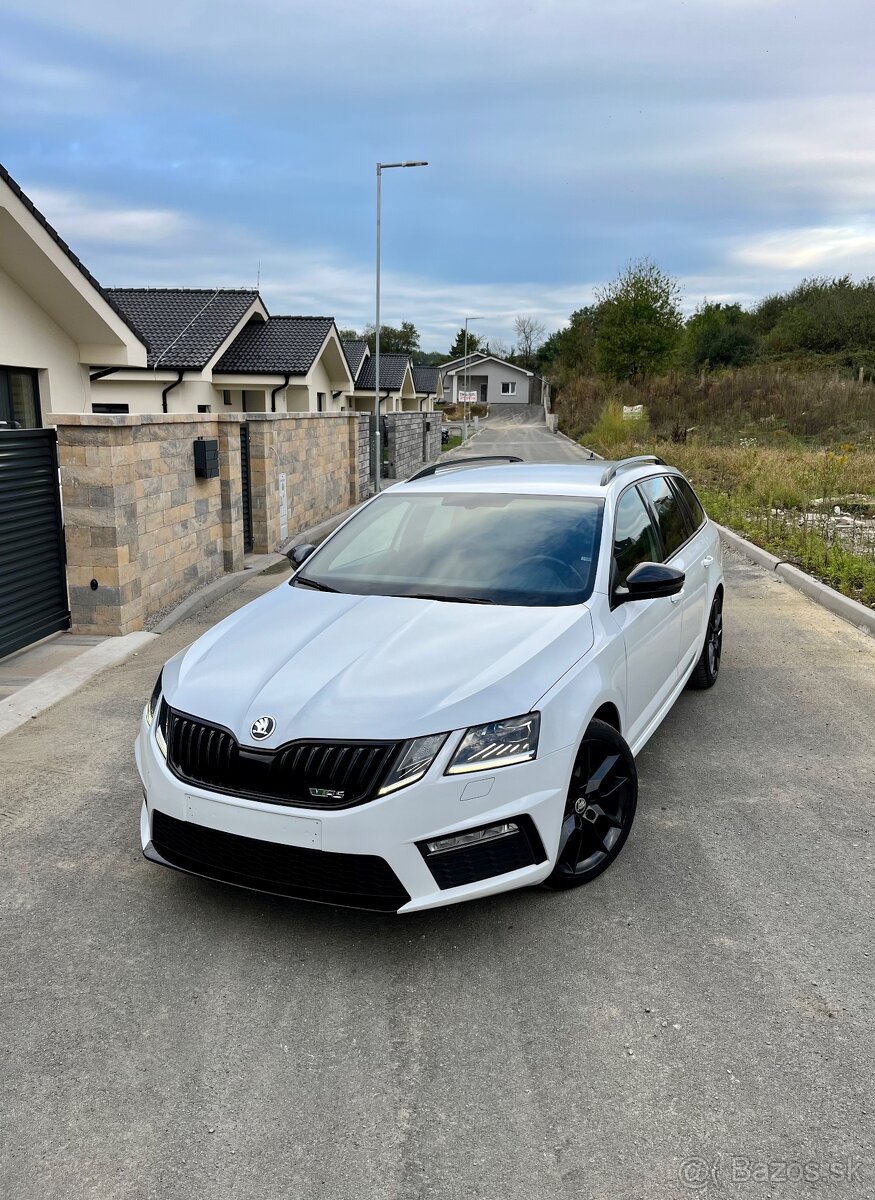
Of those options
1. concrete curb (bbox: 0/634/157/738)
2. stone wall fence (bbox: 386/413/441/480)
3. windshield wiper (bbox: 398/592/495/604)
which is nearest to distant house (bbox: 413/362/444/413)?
stone wall fence (bbox: 386/413/441/480)

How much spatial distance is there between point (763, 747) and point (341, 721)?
319cm

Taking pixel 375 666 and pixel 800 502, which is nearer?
pixel 375 666

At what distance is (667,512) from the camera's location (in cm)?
565

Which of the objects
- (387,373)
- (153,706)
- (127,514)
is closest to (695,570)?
(153,706)

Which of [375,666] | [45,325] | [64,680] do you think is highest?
[45,325]

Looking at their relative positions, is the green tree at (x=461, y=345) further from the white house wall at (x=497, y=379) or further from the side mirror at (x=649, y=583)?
the side mirror at (x=649, y=583)

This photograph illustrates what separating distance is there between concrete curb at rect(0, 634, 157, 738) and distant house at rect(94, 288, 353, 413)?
577 inches

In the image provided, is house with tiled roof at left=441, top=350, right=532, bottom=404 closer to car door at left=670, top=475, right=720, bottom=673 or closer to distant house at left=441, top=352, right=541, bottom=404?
distant house at left=441, top=352, right=541, bottom=404

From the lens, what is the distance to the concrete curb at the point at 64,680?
5789 millimetres

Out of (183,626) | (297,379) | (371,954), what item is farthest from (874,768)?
(297,379)

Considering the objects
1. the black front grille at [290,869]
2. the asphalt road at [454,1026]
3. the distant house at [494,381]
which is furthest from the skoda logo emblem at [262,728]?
the distant house at [494,381]

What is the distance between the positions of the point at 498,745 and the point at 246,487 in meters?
10.0

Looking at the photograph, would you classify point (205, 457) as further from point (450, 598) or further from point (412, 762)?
point (412, 762)

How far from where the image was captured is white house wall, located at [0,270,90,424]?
11.4 metres
